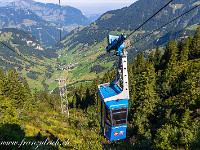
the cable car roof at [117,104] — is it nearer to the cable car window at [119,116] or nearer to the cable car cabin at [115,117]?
the cable car cabin at [115,117]

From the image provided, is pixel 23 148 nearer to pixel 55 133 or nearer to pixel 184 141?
pixel 55 133

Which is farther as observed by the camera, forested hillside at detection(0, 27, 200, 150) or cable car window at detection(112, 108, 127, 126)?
forested hillside at detection(0, 27, 200, 150)

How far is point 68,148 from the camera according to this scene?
1975cm

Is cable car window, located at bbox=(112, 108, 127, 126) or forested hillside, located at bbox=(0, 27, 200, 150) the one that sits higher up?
cable car window, located at bbox=(112, 108, 127, 126)

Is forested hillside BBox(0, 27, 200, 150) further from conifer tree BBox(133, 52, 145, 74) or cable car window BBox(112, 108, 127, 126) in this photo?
conifer tree BBox(133, 52, 145, 74)

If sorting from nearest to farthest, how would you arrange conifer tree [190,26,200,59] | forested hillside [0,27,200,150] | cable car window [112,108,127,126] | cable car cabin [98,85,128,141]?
cable car cabin [98,85,128,141] < cable car window [112,108,127,126] < forested hillside [0,27,200,150] < conifer tree [190,26,200,59]

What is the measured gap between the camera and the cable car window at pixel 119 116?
13.5 metres

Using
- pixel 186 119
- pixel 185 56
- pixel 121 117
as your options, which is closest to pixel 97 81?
pixel 185 56

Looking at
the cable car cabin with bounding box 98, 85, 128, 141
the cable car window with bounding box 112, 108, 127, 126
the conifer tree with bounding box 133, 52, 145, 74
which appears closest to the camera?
the cable car cabin with bounding box 98, 85, 128, 141

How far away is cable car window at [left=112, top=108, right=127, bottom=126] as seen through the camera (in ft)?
44.1

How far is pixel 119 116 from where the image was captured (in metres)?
13.7

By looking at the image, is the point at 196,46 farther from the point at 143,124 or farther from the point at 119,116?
the point at 119,116

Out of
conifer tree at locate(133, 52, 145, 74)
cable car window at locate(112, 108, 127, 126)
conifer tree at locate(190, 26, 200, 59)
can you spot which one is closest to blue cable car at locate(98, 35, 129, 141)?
cable car window at locate(112, 108, 127, 126)

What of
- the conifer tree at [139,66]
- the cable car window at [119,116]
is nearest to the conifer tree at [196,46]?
the conifer tree at [139,66]
